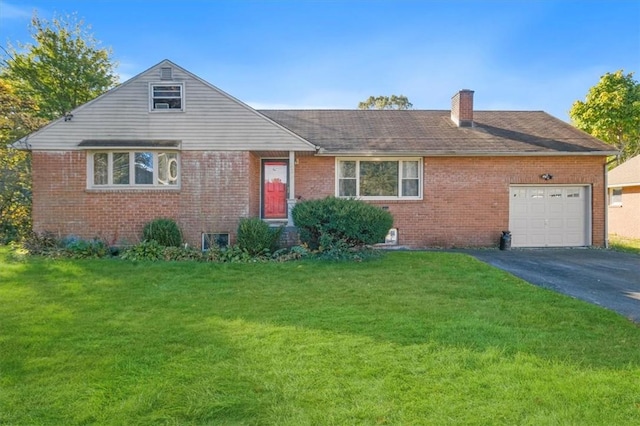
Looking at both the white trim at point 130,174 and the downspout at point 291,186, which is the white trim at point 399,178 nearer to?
the downspout at point 291,186

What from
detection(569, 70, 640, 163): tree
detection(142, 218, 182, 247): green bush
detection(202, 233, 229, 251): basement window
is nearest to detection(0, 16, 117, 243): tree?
detection(142, 218, 182, 247): green bush

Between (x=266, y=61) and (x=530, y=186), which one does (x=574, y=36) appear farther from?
(x=266, y=61)

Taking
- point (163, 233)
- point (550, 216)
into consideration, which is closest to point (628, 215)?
point (550, 216)

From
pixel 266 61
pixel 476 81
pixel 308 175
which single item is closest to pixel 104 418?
pixel 308 175

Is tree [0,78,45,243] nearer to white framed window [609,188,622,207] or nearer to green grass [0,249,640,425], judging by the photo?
green grass [0,249,640,425]

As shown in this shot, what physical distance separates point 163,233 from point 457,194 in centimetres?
926

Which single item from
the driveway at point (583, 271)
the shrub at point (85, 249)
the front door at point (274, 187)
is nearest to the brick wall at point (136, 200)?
the shrub at point (85, 249)

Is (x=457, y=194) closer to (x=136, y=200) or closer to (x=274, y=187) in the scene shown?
(x=274, y=187)

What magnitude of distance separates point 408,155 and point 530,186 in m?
4.37

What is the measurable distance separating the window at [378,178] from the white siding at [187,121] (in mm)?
2038

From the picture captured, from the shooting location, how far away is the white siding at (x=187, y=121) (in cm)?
1138

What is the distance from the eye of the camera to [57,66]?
767 inches

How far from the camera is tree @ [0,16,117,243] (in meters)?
15.2

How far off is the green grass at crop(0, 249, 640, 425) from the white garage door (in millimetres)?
6703
